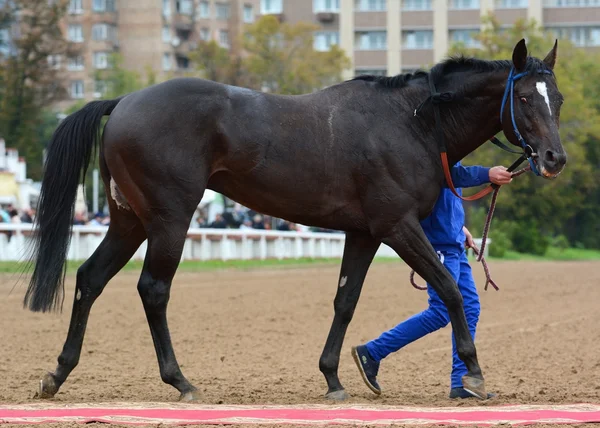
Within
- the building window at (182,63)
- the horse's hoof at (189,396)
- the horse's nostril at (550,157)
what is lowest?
the building window at (182,63)

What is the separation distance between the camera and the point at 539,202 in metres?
45.5

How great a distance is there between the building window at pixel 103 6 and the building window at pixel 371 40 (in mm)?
20065

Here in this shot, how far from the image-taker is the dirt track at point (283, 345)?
786cm

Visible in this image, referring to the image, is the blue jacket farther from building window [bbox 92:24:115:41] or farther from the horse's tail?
building window [bbox 92:24:115:41]

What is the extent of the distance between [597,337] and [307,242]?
17.1 metres

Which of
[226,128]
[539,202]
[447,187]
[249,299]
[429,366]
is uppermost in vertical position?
[226,128]

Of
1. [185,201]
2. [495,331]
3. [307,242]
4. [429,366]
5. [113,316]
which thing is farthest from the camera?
[307,242]

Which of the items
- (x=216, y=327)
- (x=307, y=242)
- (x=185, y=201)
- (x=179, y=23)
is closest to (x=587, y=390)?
(x=185, y=201)

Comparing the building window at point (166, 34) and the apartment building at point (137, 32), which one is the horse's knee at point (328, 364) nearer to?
the apartment building at point (137, 32)

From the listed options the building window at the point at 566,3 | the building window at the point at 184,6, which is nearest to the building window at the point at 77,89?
the building window at the point at 184,6

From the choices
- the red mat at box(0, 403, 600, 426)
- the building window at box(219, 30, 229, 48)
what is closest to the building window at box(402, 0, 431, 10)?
the building window at box(219, 30, 229, 48)

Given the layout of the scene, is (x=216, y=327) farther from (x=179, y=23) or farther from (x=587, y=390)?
(x=179, y=23)

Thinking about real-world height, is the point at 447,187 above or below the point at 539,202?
above

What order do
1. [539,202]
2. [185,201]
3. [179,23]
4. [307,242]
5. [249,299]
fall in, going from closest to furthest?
[185,201] → [249,299] → [307,242] → [539,202] → [179,23]
